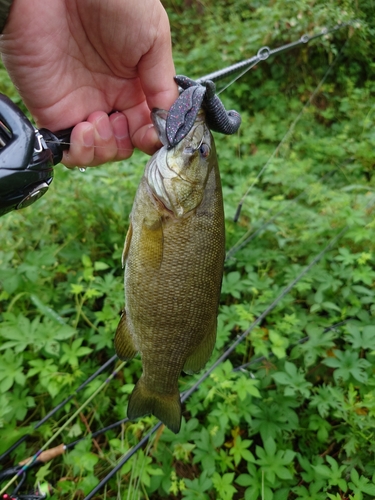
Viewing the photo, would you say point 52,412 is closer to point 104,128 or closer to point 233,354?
point 233,354

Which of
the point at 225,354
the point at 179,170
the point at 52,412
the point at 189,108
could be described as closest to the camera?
the point at 189,108

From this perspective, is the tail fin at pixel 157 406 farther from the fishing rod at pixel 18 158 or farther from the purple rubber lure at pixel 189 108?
the purple rubber lure at pixel 189 108

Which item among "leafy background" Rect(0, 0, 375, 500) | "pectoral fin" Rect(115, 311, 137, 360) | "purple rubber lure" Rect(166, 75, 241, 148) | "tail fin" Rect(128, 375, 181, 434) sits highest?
"purple rubber lure" Rect(166, 75, 241, 148)

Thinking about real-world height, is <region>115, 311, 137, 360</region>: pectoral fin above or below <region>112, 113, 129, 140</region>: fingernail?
below

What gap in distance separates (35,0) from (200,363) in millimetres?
1834

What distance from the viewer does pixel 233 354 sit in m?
2.54

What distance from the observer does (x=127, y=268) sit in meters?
1.69

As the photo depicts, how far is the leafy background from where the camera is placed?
200cm

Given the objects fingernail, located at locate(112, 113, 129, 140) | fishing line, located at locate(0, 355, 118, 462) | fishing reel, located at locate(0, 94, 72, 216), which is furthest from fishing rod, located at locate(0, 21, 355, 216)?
fishing line, located at locate(0, 355, 118, 462)

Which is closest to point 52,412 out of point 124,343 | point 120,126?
point 124,343

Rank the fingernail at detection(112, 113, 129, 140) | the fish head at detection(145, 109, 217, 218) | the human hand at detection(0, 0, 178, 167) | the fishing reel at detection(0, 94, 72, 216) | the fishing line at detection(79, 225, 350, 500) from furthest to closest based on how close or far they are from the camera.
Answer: the fingernail at detection(112, 113, 129, 140) < the fishing line at detection(79, 225, 350, 500) < the human hand at detection(0, 0, 178, 167) < the fish head at detection(145, 109, 217, 218) < the fishing reel at detection(0, 94, 72, 216)

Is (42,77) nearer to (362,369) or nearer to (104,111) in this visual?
(104,111)

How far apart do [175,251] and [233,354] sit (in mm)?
1226

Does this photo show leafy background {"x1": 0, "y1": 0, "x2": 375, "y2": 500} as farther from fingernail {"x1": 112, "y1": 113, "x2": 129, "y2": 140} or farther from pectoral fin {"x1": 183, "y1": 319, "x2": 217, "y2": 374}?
fingernail {"x1": 112, "y1": 113, "x2": 129, "y2": 140}
